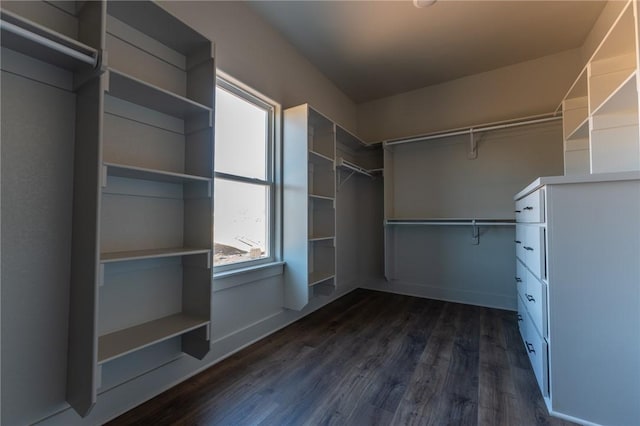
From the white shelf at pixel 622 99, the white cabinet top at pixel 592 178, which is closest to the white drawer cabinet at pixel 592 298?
the white cabinet top at pixel 592 178

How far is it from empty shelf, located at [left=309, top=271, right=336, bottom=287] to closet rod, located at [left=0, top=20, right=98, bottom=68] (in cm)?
212

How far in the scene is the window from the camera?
208 centimetres

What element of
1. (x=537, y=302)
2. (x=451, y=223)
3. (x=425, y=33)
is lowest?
(x=537, y=302)

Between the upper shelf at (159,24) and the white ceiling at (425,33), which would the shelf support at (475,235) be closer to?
the white ceiling at (425,33)

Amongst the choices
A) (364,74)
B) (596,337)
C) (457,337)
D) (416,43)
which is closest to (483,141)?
(416,43)

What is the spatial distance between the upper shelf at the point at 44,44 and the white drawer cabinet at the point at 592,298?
229 centimetres

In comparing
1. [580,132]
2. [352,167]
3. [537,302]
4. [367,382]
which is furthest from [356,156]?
[367,382]

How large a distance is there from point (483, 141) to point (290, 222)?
2517mm

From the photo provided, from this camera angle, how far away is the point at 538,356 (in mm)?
1606

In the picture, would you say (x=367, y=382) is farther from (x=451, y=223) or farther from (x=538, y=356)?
(x=451, y=223)

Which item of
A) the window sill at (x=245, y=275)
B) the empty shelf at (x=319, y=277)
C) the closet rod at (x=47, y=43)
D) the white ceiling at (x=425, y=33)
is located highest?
the white ceiling at (x=425, y=33)

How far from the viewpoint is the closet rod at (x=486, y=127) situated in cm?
276

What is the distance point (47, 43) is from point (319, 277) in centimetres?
236

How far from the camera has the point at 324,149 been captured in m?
2.93
